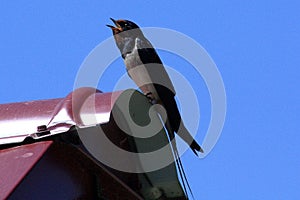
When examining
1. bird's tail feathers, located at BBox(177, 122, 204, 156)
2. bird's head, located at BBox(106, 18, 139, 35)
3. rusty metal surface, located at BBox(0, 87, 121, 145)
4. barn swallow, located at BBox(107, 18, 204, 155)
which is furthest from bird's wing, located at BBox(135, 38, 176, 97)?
rusty metal surface, located at BBox(0, 87, 121, 145)

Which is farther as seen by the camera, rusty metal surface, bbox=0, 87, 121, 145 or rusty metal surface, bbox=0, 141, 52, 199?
rusty metal surface, bbox=0, 87, 121, 145

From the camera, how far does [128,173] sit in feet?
11.3

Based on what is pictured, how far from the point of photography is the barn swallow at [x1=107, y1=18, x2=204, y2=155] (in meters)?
4.97

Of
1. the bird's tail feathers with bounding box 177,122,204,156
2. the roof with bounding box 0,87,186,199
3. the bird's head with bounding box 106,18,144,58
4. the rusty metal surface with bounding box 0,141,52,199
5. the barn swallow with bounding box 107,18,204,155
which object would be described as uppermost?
the bird's head with bounding box 106,18,144,58

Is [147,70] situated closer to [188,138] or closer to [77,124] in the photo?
[188,138]

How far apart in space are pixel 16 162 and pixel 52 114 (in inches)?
19.4

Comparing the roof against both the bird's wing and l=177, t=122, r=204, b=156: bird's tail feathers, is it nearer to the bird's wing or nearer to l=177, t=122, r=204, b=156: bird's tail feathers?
l=177, t=122, r=204, b=156: bird's tail feathers

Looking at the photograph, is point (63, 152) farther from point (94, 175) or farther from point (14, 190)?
point (14, 190)

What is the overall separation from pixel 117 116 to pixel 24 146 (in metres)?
0.59

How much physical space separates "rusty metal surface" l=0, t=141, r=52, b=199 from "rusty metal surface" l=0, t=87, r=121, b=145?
6cm

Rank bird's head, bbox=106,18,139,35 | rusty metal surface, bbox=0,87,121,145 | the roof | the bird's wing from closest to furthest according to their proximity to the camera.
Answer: the roof < rusty metal surface, bbox=0,87,121,145 < the bird's wing < bird's head, bbox=106,18,139,35

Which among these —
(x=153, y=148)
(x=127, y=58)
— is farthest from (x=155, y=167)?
(x=127, y=58)

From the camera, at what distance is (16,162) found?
262 centimetres

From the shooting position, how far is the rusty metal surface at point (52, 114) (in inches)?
113
